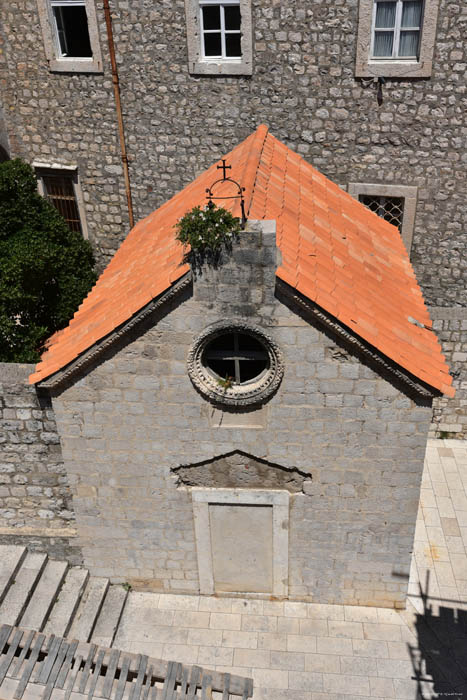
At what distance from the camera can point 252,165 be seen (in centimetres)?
906

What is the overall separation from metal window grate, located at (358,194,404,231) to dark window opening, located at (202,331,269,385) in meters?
5.74

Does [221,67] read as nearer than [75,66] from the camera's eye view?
Yes

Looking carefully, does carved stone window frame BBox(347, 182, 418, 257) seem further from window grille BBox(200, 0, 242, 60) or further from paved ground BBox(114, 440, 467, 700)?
paved ground BBox(114, 440, 467, 700)

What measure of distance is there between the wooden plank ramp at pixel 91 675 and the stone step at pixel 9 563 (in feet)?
2.84

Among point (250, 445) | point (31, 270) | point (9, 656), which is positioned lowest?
point (9, 656)

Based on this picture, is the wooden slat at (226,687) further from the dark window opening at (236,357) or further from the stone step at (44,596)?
the dark window opening at (236,357)

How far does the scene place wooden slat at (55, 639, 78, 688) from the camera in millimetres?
7641

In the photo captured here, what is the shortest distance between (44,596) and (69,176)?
8361mm

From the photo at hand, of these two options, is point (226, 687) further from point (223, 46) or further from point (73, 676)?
point (223, 46)

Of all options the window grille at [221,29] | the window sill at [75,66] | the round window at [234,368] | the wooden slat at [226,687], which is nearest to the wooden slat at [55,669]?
the wooden slat at [226,687]

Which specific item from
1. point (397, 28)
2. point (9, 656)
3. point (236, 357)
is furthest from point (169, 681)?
point (397, 28)

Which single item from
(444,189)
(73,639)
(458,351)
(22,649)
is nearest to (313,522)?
(73,639)

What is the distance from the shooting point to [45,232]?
11227mm

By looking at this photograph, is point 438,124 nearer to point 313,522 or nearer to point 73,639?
point 313,522
